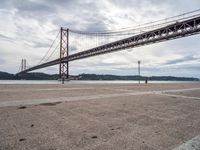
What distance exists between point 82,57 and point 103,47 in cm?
613

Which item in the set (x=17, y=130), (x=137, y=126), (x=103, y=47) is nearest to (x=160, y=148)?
(x=137, y=126)

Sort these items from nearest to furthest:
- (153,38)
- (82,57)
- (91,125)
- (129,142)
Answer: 1. (129,142)
2. (91,125)
3. (153,38)
4. (82,57)

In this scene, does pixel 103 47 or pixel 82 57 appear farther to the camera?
pixel 82 57

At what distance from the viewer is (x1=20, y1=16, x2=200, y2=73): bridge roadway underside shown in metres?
25.3

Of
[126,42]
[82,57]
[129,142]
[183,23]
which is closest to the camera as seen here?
[129,142]

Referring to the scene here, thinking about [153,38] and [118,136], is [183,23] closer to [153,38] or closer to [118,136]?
[153,38]

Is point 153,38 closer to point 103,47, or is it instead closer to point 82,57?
point 103,47

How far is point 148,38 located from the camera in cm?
3222

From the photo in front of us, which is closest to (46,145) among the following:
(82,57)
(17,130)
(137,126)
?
(17,130)

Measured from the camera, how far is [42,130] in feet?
13.1

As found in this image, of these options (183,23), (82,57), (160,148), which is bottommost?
(160,148)

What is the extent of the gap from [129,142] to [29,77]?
77735 mm

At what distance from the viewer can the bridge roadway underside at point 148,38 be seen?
2534cm

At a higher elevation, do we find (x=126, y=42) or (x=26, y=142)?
(x=126, y=42)
